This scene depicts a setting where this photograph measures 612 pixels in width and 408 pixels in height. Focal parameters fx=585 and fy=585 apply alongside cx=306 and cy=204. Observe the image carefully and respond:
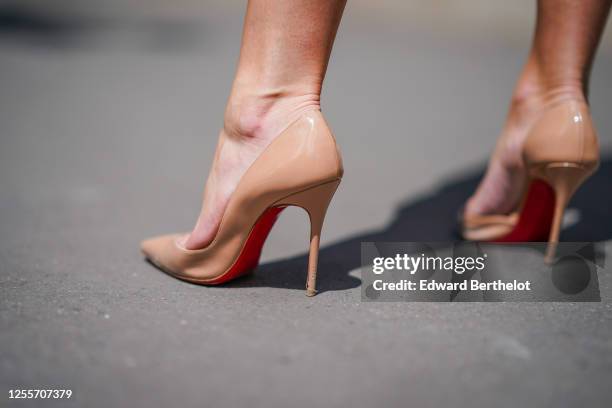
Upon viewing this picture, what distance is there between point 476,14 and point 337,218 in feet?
13.8

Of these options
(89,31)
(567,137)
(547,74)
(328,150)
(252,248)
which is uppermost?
(89,31)

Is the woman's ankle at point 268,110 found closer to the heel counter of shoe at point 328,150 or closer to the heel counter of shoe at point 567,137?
the heel counter of shoe at point 328,150

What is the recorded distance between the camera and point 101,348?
0.75 metres

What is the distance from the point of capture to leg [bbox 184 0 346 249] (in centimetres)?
88

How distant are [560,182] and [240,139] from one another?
0.61 meters

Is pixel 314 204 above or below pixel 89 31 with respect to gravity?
below

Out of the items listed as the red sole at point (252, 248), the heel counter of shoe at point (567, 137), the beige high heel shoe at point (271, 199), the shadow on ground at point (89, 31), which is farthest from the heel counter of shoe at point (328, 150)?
the shadow on ground at point (89, 31)

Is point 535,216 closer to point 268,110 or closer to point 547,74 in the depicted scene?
point 547,74

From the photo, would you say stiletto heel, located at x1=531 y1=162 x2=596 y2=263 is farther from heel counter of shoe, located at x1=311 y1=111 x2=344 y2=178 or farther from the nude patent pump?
heel counter of shoe, located at x1=311 y1=111 x2=344 y2=178

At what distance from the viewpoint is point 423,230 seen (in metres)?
1.35

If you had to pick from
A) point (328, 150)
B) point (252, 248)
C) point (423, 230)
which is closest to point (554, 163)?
point (423, 230)

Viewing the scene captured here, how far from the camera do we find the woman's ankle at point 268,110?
901 millimetres

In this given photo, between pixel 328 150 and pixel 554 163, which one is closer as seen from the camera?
pixel 328 150

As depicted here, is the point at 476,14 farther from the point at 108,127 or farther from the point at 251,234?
the point at 251,234
